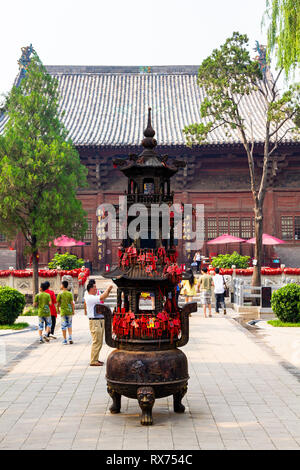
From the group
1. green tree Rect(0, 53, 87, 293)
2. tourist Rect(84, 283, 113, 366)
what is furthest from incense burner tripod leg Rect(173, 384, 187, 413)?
green tree Rect(0, 53, 87, 293)

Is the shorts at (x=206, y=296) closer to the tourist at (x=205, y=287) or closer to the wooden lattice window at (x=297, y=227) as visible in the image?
the tourist at (x=205, y=287)

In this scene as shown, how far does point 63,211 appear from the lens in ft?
61.0

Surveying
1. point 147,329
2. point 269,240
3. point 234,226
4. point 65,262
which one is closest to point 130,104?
point 234,226

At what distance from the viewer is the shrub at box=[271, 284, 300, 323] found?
49.8 feet

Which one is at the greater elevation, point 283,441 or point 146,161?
point 146,161

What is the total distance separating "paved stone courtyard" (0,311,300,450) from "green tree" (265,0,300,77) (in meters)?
6.79

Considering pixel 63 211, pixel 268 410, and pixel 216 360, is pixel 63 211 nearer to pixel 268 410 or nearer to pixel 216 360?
pixel 216 360

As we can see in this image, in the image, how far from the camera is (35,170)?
60.2ft

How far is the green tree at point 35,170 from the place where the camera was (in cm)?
1811

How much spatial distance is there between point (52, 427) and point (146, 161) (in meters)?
3.57

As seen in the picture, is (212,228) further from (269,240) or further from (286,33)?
(286,33)

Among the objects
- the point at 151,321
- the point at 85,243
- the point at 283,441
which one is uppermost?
the point at 85,243

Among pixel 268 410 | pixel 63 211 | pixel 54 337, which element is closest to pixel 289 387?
pixel 268 410

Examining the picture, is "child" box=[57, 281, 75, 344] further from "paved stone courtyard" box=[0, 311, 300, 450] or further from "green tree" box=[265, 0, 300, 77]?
"green tree" box=[265, 0, 300, 77]
